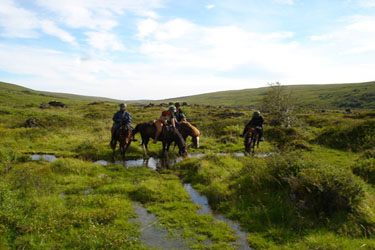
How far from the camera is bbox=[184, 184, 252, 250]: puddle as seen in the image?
579cm

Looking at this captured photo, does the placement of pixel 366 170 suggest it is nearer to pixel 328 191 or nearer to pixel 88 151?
pixel 328 191

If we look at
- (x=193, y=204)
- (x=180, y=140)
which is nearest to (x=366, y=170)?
(x=193, y=204)

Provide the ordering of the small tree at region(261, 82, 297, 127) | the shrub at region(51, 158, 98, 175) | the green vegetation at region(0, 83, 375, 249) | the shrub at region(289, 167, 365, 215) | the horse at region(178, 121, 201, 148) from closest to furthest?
the green vegetation at region(0, 83, 375, 249) < the shrub at region(289, 167, 365, 215) < the shrub at region(51, 158, 98, 175) < the horse at region(178, 121, 201, 148) < the small tree at region(261, 82, 297, 127)

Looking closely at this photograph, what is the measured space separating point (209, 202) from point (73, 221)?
4.27 meters

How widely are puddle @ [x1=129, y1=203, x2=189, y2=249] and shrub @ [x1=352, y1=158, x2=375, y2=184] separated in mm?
8125

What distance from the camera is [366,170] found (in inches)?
388

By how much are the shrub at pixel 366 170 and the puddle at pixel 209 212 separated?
6.30 m

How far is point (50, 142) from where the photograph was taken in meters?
17.1

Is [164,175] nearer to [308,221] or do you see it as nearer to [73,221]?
[73,221]

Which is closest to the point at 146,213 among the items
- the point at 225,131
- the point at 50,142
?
the point at 50,142

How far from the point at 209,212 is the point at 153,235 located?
2087 mm

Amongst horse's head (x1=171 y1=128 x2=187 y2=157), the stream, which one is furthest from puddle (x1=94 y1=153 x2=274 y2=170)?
the stream

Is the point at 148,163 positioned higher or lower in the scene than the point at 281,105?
lower

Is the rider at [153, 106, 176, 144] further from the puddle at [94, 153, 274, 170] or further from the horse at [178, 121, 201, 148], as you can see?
the puddle at [94, 153, 274, 170]
